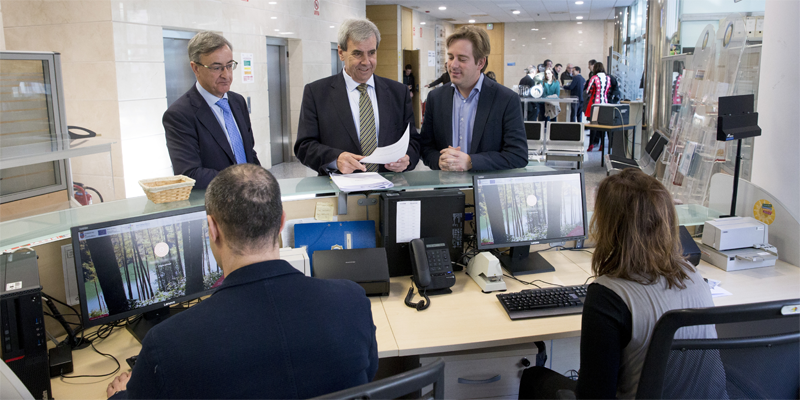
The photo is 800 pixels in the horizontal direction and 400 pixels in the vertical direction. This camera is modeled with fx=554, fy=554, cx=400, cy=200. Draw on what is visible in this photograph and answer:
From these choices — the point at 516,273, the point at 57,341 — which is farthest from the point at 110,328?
the point at 516,273

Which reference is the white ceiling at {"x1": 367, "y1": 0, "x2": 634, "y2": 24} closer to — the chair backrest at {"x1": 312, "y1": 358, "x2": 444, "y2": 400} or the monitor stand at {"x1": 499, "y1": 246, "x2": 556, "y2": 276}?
the monitor stand at {"x1": 499, "y1": 246, "x2": 556, "y2": 276}

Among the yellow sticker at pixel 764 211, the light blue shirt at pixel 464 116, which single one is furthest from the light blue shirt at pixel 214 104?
the yellow sticker at pixel 764 211

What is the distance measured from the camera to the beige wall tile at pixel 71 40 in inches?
200

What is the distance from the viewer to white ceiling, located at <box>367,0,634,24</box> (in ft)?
45.6

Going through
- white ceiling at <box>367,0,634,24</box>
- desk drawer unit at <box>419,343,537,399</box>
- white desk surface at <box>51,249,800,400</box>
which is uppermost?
white ceiling at <box>367,0,634,24</box>

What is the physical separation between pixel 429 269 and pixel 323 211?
0.55m

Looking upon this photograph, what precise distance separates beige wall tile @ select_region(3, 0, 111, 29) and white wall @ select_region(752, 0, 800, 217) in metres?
5.17

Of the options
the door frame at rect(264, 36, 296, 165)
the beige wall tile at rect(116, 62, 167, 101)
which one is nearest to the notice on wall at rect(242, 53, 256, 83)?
the door frame at rect(264, 36, 296, 165)

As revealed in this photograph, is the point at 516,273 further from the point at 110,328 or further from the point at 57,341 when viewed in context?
the point at 57,341

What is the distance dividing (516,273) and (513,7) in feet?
46.6

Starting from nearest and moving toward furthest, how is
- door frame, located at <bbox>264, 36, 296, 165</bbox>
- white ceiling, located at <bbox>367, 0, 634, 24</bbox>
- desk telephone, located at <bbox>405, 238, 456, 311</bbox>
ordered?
desk telephone, located at <bbox>405, 238, 456, 311</bbox>, door frame, located at <bbox>264, 36, 296, 165</bbox>, white ceiling, located at <bbox>367, 0, 634, 24</bbox>

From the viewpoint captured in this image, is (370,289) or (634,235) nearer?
(634,235)

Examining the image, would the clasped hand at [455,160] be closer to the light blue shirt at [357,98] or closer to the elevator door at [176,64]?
the light blue shirt at [357,98]

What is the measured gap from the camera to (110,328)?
200cm
